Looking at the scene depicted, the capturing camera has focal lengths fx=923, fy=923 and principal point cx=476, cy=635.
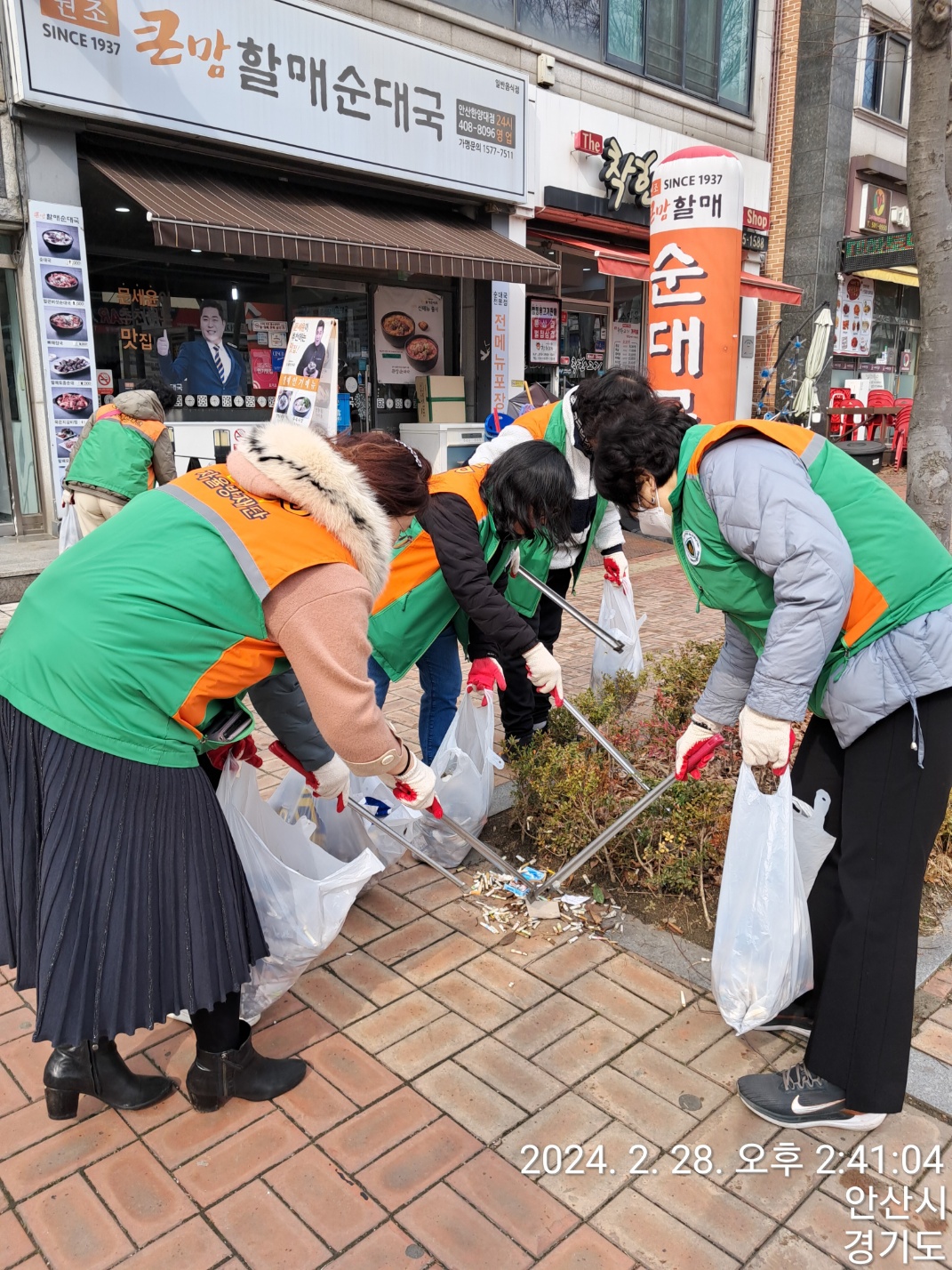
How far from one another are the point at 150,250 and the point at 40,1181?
8313 mm

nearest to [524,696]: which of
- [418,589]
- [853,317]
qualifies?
Answer: [418,589]

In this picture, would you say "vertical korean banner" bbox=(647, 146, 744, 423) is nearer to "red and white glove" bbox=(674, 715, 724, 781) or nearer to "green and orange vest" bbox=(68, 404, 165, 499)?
"green and orange vest" bbox=(68, 404, 165, 499)

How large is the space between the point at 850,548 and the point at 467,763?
64.8 inches

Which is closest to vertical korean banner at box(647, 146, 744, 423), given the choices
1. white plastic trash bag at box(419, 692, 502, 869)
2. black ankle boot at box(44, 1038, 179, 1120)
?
white plastic trash bag at box(419, 692, 502, 869)

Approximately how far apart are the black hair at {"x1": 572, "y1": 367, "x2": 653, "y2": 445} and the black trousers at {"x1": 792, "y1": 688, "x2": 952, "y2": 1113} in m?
1.40

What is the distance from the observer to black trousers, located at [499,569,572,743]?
3.91m

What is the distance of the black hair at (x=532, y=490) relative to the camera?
2842mm

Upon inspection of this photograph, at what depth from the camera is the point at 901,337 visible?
18.5 meters

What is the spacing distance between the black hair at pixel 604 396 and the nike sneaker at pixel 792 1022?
1809 millimetres

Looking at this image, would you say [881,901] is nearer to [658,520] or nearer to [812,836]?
[812,836]

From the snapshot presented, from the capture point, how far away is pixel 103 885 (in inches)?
73.4

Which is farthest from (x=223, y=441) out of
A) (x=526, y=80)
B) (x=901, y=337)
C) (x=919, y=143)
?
(x=901, y=337)

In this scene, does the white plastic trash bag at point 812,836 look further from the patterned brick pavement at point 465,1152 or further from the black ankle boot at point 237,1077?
the black ankle boot at point 237,1077

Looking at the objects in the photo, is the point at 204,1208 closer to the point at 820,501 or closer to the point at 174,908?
the point at 174,908
